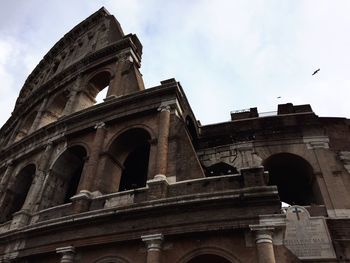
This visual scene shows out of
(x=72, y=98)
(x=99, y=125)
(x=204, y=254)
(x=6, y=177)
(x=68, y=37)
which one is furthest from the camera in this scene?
(x=68, y=37)

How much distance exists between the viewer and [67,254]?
8.51 m

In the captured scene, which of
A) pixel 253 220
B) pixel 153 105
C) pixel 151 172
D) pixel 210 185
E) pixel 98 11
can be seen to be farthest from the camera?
pixel 98 11

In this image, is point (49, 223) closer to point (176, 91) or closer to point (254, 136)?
point (176, 91)

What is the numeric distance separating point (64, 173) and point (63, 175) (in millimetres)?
86

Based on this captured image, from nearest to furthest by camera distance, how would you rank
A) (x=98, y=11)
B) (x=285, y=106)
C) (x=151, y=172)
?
(x=151, y=172) < (x=285, y=106) < (x=98, y=11)

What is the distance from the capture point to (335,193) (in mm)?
10008

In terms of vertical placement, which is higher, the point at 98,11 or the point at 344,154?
the point at 98,11

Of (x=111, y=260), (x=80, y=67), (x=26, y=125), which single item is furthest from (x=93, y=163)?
(x=26, y=125)

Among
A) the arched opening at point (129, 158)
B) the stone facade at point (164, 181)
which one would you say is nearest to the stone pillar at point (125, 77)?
the stone facade at point (164, 181)

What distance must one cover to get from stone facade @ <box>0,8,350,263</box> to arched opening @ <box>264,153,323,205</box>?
5 cm

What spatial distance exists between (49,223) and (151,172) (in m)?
3.33

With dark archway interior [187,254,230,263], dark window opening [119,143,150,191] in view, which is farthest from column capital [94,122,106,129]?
dark archway interior [187,254,230,263]

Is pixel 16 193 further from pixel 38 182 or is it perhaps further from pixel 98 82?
pixel 98 82

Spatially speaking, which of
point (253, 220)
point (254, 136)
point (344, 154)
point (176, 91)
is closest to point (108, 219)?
point (253, 220)
